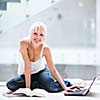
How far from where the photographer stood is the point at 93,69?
3369 millimetres

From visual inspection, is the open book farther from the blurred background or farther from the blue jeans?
the blurred background

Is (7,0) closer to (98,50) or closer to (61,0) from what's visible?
(61,0)

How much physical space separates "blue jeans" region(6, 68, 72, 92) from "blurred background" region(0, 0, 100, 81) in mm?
898

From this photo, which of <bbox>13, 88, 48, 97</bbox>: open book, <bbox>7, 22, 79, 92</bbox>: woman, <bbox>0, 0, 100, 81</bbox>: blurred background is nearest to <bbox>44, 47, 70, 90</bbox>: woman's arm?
<bbox>7, 22, 79, 92</bbox>: woman

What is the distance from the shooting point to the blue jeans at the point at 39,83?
230 centimetres

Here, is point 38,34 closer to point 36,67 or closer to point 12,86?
point 36,67

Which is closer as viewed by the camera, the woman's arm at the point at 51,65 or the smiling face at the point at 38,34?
the smiling face at the point at 38,34

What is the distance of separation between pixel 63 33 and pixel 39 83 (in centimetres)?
126

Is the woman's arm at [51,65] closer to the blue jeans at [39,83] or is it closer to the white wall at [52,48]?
the blue jeans at [39,83]

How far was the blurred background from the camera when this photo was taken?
3.31m

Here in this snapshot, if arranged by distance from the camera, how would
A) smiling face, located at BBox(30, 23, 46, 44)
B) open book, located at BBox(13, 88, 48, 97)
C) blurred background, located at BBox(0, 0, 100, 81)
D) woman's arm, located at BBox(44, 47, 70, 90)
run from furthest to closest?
blurred background, located at BBox(0, 0, 100, 81), woman's arm, located at BBox(44, 47, 70, 90), smiling face, located at BBox(30, 23, 46, 44), open book, located at BBox(13, 88, 48, 97)

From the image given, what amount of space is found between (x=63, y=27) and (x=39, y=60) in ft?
3.96

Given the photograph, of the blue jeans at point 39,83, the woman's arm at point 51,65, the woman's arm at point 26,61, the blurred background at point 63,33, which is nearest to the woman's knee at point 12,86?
the blue jeans at point 39,83

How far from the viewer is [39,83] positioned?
2348 mm
